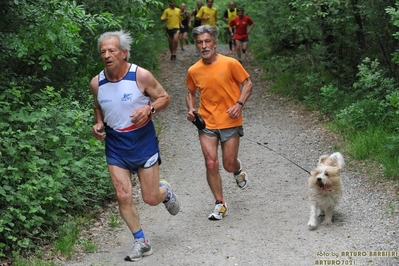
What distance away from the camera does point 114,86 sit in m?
6.57

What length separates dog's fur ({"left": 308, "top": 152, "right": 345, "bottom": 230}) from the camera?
7277 millimetres

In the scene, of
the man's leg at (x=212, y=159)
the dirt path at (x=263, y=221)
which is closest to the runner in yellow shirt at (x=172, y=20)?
the dirt path at (x=263, y=221)

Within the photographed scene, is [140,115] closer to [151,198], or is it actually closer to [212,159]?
[151,198]

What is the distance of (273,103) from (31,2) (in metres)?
8.47

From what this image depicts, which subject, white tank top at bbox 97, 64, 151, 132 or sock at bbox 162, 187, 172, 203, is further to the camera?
sock at bbox 162, 187, 172, 203

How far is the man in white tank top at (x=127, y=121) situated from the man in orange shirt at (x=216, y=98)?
1047 mm

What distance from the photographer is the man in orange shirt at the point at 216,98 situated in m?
7.65

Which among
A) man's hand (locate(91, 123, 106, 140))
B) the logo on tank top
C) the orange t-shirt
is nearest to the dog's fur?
the orange t-shirt

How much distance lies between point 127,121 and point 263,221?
2.23 m

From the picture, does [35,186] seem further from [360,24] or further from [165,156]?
[360,24]

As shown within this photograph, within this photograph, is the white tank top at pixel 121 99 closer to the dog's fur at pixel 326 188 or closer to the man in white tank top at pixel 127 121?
the man in white tank top at pixel 127 121

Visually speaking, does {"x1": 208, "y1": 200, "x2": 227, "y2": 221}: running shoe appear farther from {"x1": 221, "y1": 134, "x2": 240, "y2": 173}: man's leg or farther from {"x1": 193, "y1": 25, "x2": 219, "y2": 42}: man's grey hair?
{"x1": 193, "y1": 25, "x2": 219, "y2": 42}: man's grey hair

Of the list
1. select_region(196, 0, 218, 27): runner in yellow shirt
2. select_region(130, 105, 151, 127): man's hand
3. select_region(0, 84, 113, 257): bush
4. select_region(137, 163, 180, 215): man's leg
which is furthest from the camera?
select_region(196, 0, 218, 27): runner in yellow shirt

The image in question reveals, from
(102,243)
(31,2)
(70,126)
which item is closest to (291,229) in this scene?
(102,243)
